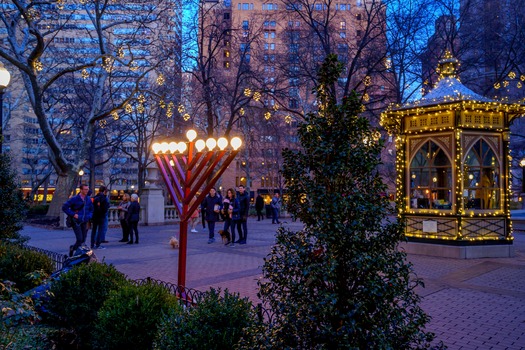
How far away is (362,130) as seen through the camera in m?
3.41

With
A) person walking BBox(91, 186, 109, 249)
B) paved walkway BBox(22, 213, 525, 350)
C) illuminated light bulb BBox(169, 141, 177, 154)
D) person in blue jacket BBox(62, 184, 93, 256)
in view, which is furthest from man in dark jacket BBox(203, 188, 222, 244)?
illuminated light bulb BBox(169, 141, 177, 154)

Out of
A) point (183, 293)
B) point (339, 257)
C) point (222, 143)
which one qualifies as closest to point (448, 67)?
point (222, 143)

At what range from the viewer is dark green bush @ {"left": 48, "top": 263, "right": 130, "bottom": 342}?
5797mm

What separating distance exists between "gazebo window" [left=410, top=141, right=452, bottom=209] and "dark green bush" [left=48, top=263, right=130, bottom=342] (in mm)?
11024

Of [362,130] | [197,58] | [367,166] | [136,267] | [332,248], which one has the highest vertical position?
[197,58]

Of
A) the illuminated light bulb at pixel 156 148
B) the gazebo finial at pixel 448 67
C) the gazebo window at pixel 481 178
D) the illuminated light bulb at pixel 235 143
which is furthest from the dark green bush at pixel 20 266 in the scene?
the gazebo finial at pixel 448 67

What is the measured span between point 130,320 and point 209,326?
1448mm

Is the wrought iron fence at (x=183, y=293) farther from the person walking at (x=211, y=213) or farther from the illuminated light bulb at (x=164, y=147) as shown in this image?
the person walking at (x=211, y=213)

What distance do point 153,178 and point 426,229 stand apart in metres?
16.2

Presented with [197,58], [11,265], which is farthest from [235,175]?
[11,265]

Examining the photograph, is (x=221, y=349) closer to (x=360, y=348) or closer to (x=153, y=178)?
(x=360, y=348)

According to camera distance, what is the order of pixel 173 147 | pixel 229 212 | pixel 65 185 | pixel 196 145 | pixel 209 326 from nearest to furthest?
pixel 209 326 → pixel 196 145 → pixel 173 147 → pixel 229 212 → pixel 65 185

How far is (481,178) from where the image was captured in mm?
13688

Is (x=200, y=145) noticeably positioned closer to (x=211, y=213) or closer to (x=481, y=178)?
(x=211, y=213)
